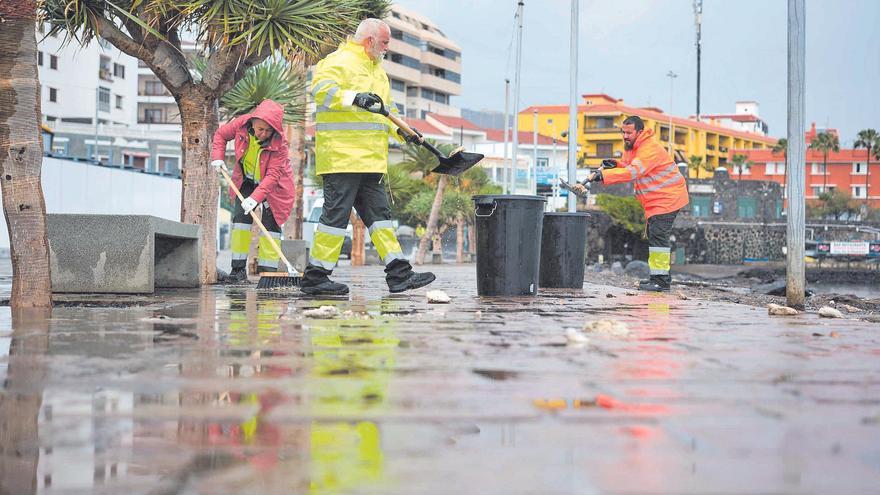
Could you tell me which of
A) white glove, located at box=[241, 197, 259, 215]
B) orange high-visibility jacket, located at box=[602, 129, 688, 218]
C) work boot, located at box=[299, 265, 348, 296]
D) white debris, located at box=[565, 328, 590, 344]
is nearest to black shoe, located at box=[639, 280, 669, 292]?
orange high-visibility jacket, located at box=[602, 129, 688, 218]

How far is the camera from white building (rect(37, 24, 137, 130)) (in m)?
78.2

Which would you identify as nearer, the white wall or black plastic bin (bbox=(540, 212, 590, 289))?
black plastic bin (bbox=(540, 212, 590, 289))

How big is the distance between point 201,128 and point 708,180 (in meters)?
84.3

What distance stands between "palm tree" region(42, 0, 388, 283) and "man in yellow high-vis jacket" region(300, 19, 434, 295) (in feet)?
10.6

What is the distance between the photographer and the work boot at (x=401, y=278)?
9.67 m

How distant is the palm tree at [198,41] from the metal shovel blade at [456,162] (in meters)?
3.42

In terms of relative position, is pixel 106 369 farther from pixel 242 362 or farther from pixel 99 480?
pixel 99 480

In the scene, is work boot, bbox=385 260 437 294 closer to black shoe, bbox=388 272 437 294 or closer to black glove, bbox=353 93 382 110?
black shoe, bbox=388 272 437 294

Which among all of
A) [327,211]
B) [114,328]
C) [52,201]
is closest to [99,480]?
[114,328]

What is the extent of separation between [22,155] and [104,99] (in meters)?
84.7

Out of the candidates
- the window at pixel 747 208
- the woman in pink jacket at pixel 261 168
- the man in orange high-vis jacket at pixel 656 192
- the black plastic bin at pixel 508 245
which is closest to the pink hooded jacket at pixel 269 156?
the woman in pink jacket at pixel 261 168

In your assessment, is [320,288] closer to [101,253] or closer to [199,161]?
[101,253]

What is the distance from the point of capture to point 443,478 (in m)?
2.48

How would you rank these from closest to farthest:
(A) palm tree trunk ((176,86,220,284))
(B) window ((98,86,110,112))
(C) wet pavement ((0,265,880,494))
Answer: (C) wet pavement ((0,265,880,494))
(A) palm tree trunk ((176,86,220,284))
(B) window ((98,86,110,112))
